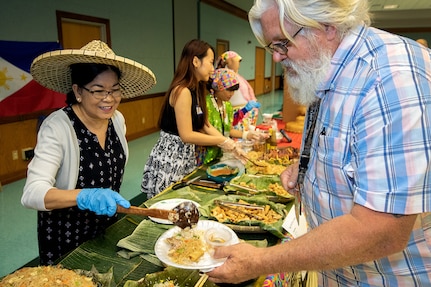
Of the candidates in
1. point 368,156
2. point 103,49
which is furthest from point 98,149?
point 368,156

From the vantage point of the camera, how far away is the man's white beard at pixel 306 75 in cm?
87

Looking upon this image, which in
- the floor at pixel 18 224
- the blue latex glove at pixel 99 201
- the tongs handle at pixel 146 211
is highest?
the blue latex glove at pixel 99 201

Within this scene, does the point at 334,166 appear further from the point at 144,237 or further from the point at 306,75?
the point at 144,237

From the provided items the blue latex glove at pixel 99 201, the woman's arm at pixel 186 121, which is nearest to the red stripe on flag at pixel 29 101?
the woman's arm at pixel 186 121

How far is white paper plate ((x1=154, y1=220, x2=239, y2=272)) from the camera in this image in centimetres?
104

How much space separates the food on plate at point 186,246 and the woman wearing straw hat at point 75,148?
0.78 feet

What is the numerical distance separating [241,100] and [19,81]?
9.16 ft

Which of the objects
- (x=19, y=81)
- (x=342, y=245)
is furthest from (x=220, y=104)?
(x=19, y=81)

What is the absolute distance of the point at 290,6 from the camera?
0.81 metres

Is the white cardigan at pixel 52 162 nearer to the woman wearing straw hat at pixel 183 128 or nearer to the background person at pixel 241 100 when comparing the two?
the woman wearing straw hat at pixel 183 128

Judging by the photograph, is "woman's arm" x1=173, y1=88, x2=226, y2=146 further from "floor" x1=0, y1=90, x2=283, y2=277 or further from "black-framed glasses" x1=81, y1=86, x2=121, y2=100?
"floor" x1=0, y1=90, x2=283, y2=277

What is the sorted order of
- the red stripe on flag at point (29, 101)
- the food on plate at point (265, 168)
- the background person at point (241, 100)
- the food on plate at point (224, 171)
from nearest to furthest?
1. the food on plate at point (224, 171)
2. the food on plate at point (265, 168)
3. the background person at point (241, 100)
4. the red stripe on flag at point (29, 101)

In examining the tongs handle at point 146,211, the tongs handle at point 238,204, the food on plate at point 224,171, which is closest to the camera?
the tongs handle at point 146,211

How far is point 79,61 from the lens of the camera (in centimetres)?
140
